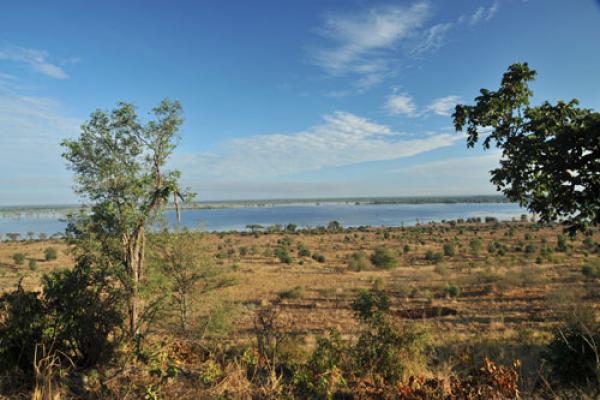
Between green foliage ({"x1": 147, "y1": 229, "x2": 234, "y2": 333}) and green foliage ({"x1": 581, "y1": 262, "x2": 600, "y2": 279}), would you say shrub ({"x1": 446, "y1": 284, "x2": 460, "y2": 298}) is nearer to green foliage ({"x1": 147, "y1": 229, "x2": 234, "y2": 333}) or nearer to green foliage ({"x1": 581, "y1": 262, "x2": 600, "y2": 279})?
green foliage ({"x1": 581, "y1": 262, "x2": 600, "y2": 279})

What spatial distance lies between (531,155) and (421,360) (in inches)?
208

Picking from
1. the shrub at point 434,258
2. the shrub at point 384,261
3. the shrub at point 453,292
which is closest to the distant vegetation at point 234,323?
the shrub at point 453,292

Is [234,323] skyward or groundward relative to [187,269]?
groundward

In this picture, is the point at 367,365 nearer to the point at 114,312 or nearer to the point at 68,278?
the point at 114,312

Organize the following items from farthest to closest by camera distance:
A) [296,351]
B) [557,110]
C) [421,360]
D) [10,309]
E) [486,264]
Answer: [486,264] < [296,351] < [421,360] < [557,110] < [10,309]

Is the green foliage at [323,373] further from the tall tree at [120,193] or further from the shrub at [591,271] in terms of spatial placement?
the shrub at [591,271]

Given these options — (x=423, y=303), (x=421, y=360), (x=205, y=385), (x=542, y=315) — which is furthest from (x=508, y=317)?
(x=205, y=385)

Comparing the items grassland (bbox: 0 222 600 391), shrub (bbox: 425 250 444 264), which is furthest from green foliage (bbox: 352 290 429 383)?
shrub (bbox: 425 250 444 264)

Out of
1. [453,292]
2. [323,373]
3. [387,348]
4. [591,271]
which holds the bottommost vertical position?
[453,292]

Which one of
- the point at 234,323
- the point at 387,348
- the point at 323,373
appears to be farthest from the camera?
the point at 234,323

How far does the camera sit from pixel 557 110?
273 inches

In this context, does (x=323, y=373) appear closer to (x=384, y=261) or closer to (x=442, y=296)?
(x=442, y=296)

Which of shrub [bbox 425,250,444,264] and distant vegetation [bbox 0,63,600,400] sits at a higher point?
distant vegetation [bbox 0,63,600,400]

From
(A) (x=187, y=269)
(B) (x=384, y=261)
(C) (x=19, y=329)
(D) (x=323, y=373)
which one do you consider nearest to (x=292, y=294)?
(A) (x=187, y=269)
